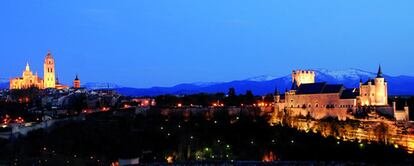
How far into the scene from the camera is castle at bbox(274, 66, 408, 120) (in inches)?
1909

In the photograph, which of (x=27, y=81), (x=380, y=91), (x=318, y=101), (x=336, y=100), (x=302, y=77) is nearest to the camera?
(x=380, y=91)

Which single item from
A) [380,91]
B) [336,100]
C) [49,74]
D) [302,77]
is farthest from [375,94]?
[49,74]

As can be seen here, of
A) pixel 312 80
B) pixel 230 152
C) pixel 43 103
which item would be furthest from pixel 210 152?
pixel 43 103

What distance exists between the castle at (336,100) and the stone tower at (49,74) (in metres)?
58.3

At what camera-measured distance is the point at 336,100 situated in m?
49.8

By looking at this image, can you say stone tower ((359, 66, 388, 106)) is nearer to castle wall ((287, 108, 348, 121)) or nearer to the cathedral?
castle wall ((287, 108, 348, 121))

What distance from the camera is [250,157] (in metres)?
41.2

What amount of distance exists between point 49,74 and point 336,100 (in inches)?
2602

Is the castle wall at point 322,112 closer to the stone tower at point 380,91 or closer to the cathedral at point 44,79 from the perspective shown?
the stone tower at point 380,91

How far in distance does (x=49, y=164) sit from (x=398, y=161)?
2047cm

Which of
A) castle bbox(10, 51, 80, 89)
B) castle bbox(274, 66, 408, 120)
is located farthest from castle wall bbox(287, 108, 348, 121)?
castle bbox(10, 51, 80, 89)

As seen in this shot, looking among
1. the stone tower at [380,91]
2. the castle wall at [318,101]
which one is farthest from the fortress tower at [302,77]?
the stone tower at [380,91]

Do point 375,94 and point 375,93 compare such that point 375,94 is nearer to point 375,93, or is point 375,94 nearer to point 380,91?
point 375,93

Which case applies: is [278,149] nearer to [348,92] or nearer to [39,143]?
[348,92]
